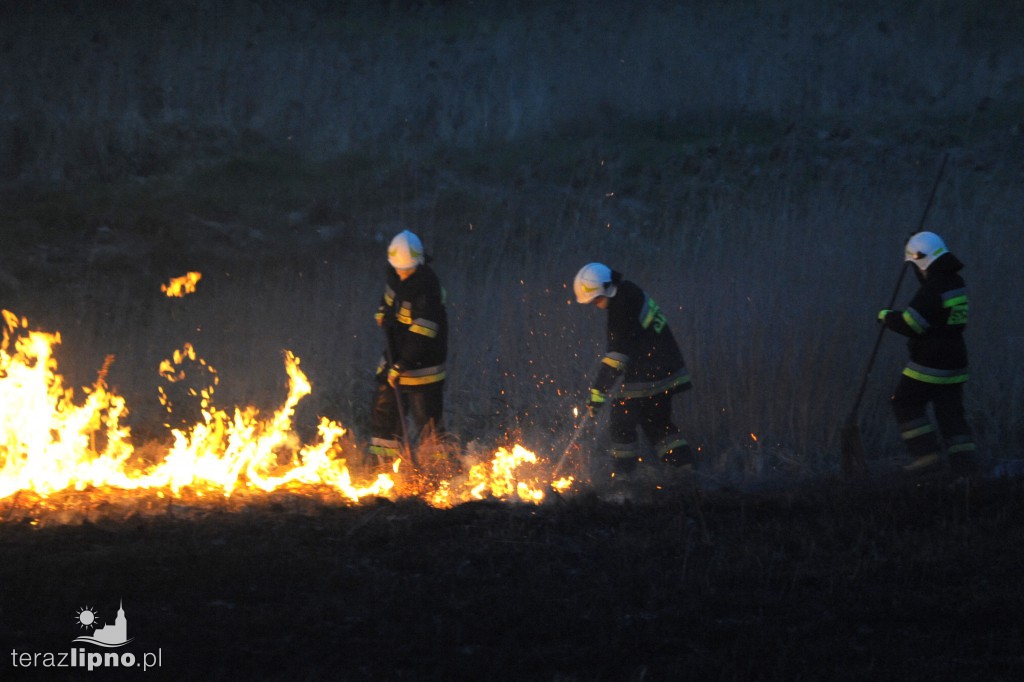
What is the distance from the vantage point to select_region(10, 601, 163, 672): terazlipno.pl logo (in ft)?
16.9

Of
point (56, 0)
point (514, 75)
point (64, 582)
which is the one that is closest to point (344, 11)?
point (514, 75)

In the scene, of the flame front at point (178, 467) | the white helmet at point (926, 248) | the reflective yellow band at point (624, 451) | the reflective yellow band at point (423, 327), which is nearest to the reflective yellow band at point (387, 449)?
the flame front at point (178, 467)

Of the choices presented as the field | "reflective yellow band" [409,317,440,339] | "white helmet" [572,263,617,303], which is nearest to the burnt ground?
the field

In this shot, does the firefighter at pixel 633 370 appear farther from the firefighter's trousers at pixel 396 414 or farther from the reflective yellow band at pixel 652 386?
the firefighter's trousers at pixel 396 414

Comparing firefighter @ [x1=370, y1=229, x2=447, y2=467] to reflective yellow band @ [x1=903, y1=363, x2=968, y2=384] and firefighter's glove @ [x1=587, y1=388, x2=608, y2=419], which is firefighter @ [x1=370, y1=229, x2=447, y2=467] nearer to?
firefighter's glove @ [x1=587, y1=388, x2=608, y2=419]

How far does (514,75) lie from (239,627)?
20.5 m

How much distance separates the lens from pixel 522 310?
37.0ft

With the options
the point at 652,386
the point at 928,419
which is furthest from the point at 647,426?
the point at 928,419

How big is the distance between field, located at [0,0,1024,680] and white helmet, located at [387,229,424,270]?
156 centimetres

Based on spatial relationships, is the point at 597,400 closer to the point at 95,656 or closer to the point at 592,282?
the point at 592,282

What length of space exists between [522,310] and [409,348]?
2641mm

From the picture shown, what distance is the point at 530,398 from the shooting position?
1075 cm

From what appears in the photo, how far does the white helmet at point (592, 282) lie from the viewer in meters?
8.48

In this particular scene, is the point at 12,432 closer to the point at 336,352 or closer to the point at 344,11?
the point at 336,352
